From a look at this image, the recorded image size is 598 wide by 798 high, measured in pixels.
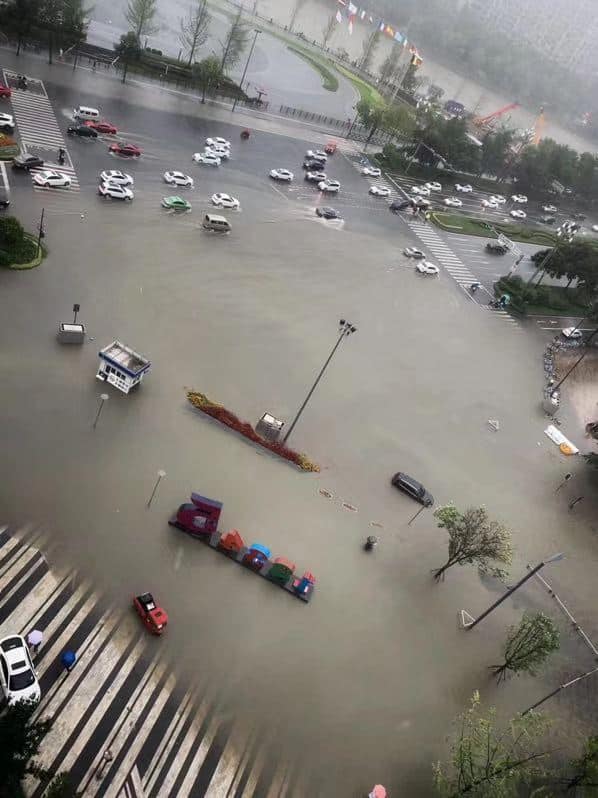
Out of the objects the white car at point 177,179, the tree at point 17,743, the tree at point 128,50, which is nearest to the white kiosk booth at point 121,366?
the tree at point 17,743

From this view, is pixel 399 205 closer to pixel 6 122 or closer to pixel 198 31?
pixel 198 31

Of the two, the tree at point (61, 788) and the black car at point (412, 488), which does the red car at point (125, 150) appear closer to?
the black car at point (412, 488)

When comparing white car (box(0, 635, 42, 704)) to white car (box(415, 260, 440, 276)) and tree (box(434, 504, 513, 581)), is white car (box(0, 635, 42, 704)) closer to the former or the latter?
tree (box(434, 504, 513, 581))

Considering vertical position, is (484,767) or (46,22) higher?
(46,22)

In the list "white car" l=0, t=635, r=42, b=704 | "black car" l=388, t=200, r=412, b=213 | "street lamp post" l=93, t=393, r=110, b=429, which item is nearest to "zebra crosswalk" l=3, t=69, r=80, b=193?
"street lamp post" l=93, t=393, r=110, b=429

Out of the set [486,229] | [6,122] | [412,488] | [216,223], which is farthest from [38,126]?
[486,229]

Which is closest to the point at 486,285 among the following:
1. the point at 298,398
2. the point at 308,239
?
the point at 308,239
